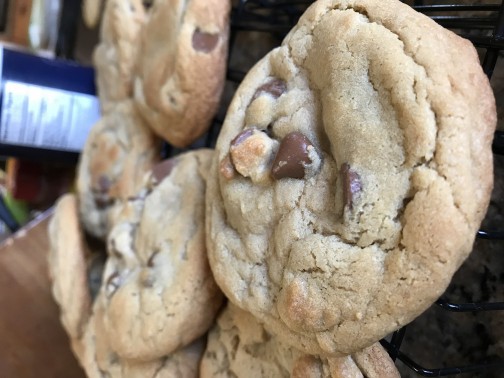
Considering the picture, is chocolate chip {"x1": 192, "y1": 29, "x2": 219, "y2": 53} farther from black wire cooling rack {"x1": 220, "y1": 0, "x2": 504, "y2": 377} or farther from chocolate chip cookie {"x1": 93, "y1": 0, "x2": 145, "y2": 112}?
chocolate chip cookie {"x1": 93, "y1": 0, "x2": 145, "y2": 112}

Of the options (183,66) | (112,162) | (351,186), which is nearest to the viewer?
(351,186)

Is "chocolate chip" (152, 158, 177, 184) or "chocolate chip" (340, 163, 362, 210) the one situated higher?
"chocolate chip" (340, 163, 362, 210)

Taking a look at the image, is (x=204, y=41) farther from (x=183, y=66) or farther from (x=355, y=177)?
(x=355, y=177)

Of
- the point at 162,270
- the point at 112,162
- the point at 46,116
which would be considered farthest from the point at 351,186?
the point at 46,116

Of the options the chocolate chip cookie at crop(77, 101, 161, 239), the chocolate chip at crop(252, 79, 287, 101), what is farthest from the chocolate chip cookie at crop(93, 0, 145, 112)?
the chocolate chip at crop(252, 79, 287, 101)

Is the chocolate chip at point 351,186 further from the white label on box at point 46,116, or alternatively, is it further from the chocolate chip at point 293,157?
the white label on box at point 46,116

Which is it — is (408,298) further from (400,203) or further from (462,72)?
(462,72)

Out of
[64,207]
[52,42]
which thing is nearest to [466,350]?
[64,207]
